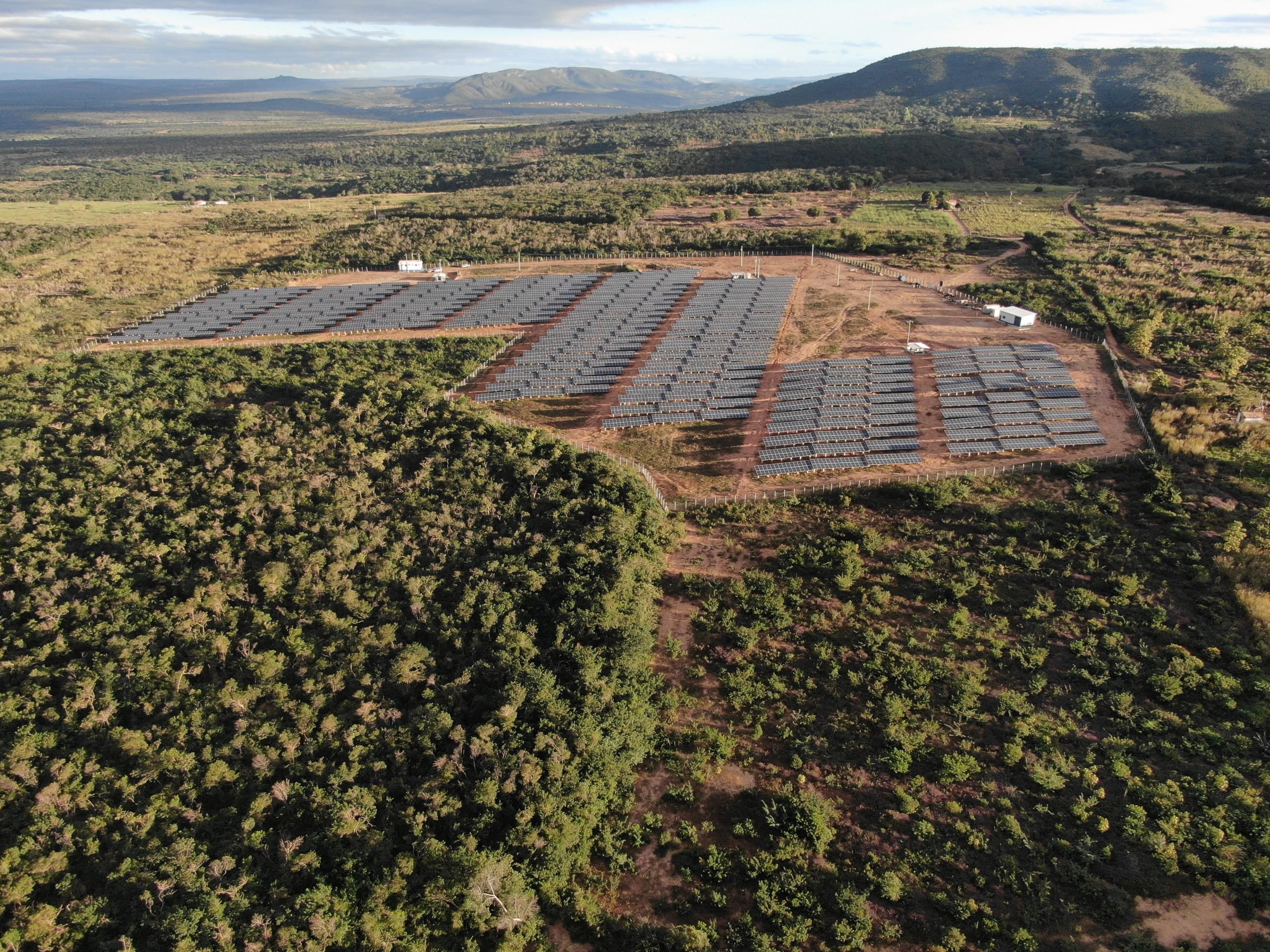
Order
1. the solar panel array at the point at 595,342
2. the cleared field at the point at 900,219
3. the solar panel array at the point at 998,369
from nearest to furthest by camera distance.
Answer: the solar panel array at the point at 998,369 < the solar panel array at the point at 595,342 < the cleared field at the point at 900,219

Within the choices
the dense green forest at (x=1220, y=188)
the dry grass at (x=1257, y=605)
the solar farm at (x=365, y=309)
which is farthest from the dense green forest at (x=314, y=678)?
the dense green forest at (x=1220, y=188)

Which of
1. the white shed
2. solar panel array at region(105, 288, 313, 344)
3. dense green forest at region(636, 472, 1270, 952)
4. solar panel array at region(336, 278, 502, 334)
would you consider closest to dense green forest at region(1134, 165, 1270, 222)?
the white shed

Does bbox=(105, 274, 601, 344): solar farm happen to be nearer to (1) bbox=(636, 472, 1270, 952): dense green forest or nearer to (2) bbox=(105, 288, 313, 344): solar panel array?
(2) bbox=(105, 288, 313, 344): solar panel array

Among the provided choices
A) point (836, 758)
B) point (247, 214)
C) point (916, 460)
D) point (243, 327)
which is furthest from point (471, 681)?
point (247, 214)

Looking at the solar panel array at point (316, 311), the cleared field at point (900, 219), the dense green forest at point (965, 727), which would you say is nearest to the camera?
the dense green forest at point (965, 727)

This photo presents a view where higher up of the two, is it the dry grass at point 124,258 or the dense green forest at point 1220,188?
the dense green forest at point 1220,188

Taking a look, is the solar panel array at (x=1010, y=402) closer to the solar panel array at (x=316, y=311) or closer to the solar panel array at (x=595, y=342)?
the solar panel array at (x=595, y=342)
